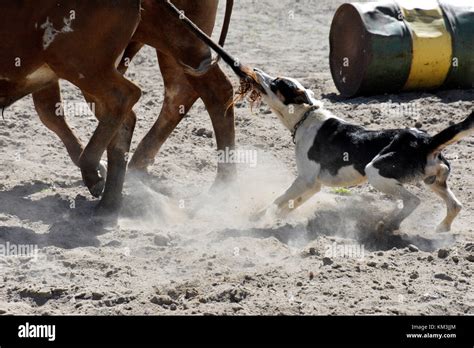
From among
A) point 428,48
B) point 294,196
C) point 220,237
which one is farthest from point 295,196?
point 428,48

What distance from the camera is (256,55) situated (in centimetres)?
1287

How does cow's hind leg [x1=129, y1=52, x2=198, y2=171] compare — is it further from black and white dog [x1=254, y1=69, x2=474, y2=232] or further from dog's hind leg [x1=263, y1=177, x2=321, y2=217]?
dog's hind leg [x1=263, y1=177, x2=321, y2=217]

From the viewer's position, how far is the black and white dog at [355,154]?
275 inches

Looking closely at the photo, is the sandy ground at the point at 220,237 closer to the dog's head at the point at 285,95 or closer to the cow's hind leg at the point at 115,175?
the cow's hind leg at the point at 115,175

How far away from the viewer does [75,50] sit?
7.08m

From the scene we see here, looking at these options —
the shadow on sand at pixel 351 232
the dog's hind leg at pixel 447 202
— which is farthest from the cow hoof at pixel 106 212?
the dog's hind leg at pixel 447 202

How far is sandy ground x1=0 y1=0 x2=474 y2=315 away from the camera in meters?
5.99

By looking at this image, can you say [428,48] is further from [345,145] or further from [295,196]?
[295,196]

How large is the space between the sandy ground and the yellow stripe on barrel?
1.17 feet

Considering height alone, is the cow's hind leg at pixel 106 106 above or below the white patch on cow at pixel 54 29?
below

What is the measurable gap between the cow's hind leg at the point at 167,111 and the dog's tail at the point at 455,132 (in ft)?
8.59

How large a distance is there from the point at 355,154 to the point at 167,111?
7.04ft

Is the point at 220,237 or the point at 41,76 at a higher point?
the point at 41,76

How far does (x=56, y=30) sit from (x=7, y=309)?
7.13 ft
